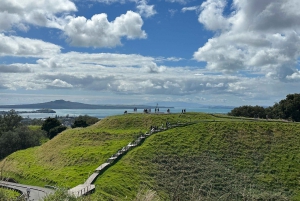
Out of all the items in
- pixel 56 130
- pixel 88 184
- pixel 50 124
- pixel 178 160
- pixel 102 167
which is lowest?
pixel 88 184

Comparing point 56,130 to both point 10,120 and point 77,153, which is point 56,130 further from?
point 77,153

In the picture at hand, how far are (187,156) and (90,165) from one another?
12.4 meters

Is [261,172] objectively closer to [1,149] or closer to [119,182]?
[119,182]

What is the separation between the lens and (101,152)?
151 feet

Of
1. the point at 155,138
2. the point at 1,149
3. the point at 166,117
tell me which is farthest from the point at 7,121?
the point at 155,138

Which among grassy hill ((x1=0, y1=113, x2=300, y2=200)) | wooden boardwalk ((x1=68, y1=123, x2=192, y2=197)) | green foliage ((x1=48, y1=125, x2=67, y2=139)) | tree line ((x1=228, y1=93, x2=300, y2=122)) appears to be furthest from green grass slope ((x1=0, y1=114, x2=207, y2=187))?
green foliage ((x1=48, y1=125, x2=67, y2=139))

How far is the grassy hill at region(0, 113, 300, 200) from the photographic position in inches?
1473

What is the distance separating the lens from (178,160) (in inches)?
1713

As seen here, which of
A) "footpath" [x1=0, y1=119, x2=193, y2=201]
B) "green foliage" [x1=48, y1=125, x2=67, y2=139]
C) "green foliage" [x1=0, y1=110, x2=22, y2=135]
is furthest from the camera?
"green foliage" [x1=0, y1=110, x2=22, y2=135]

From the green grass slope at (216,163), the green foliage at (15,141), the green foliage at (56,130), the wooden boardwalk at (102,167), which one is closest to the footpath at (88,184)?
the wooden boardwalk at (102,167)

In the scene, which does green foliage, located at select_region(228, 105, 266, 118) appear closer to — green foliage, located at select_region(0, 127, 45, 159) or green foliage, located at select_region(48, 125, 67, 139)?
green foliage, located at select_region(48, 125, 67, 139)

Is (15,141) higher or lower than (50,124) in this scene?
lower

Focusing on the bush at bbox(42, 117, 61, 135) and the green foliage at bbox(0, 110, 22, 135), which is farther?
the green foliage at bbox(0, 110, 22, 135)

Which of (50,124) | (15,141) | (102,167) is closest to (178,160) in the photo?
(102,167)
